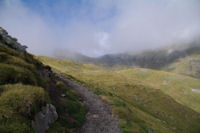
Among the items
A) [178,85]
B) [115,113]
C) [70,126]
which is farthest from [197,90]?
[70,126]

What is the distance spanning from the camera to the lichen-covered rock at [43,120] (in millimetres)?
7871

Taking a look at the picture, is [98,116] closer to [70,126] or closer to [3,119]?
[70,126]

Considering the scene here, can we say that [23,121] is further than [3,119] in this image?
Yes

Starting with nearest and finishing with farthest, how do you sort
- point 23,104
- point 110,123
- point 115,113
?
point 23,104
point 110,123
point 115,113

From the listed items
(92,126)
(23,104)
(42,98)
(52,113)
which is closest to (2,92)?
(23,104)

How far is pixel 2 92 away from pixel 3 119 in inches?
107

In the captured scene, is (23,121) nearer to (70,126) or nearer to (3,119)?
(3,119)

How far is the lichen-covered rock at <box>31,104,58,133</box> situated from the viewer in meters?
7.87

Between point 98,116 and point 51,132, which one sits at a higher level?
point 51,132

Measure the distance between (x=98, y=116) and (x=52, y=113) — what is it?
862 cm

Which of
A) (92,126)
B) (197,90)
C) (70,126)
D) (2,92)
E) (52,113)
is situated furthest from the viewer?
(197,90)

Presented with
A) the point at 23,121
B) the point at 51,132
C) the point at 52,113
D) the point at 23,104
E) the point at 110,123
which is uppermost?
the point at 23,104

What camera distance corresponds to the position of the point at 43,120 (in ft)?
29.3

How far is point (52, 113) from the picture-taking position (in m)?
10.7
